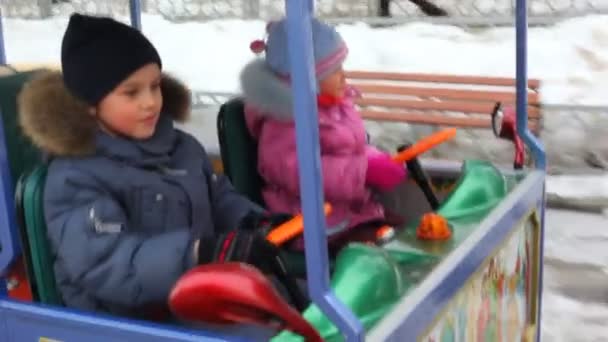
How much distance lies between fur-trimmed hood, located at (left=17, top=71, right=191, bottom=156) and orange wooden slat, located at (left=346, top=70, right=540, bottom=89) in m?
4.06

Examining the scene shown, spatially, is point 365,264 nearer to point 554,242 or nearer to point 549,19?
point 554,242

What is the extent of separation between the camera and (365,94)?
19.7 feet

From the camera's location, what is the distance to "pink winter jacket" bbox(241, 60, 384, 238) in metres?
2.29

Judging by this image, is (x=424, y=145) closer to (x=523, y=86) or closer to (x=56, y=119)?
(x=523, y=86)

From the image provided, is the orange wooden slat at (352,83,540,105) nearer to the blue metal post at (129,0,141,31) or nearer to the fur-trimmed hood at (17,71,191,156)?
the blue metal post at (129,0,141,31)

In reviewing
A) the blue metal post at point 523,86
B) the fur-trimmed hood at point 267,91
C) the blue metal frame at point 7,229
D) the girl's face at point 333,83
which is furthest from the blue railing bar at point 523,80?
the blue metal frame at point 7,229

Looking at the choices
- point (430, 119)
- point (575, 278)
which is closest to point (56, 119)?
point (575, 278)

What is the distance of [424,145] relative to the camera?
7.54 ft

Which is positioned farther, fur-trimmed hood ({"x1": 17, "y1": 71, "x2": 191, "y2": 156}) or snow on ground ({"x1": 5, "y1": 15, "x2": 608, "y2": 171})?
snow on ground ({"x1": 5, "y1": 15, "x2": 608, "y2": 171})

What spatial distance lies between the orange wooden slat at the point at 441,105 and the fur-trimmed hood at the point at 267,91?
9.90 ft

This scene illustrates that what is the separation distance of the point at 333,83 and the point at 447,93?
11.6 feet

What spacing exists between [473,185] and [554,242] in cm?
226

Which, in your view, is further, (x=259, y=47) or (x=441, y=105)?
(x=441, y=105)

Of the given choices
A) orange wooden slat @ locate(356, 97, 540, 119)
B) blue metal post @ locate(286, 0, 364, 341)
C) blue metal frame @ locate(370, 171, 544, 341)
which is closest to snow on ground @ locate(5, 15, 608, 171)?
orange wooden slat @ locate(356, 97, 540, 119)
